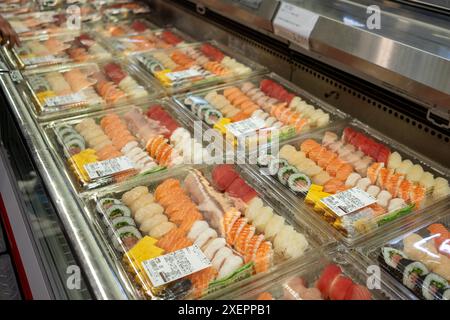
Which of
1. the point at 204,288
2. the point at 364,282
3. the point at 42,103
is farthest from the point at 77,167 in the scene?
the point at 364,282

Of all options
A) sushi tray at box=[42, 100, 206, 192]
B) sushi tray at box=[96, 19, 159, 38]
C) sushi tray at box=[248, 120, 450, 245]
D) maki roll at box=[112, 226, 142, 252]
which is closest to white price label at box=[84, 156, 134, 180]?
sushi tray at box=[42, 100, 206, 192]

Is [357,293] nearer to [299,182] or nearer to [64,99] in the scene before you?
[299,182]

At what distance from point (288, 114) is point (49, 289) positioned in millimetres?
1432

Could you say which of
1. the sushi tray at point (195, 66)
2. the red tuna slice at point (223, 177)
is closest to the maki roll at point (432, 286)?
the red tuna slice at point (223, 177)

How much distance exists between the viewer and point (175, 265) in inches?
60.2

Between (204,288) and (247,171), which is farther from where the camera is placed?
(247,171)

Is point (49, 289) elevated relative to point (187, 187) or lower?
lower

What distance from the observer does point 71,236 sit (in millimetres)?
1544

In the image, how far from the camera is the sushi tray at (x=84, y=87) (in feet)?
8.20

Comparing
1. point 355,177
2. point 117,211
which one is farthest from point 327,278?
point 117,211

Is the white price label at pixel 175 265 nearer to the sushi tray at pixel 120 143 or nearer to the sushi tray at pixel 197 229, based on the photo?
the sushi tray at pixel 197 229
